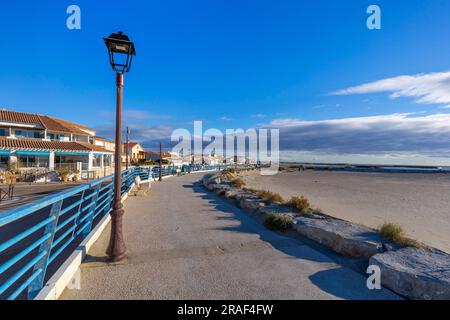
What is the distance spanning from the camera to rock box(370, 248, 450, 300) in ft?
8.75

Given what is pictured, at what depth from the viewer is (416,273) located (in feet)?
9.48

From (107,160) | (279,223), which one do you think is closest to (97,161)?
(107,160)

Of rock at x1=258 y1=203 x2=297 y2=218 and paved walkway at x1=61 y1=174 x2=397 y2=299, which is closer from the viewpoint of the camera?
paved walkway at x1=61 y1=174 x2=397 y2=299

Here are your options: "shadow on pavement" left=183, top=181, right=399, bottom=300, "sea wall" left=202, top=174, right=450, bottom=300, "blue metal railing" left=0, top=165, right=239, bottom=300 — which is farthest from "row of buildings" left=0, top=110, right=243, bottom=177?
"sea wall" left=202, top=174, right=450, bottom=300

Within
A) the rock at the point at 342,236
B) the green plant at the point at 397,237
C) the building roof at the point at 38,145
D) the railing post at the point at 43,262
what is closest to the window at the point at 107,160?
the building roof at the point at 38,145

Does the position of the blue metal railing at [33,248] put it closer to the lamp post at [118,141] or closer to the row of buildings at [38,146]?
the lamp post at [118,141]

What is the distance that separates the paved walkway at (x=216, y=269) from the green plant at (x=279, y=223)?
0.76ft

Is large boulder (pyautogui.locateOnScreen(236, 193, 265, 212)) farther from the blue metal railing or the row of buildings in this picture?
the row of buildings

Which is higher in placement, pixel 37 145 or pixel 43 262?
pixel 37 145

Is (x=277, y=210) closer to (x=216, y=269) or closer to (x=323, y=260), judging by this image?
(x=323, y=260)

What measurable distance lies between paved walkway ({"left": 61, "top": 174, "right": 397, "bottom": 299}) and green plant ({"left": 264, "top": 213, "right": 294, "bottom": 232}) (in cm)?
23

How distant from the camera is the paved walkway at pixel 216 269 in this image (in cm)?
282

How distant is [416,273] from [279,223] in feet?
9.27
